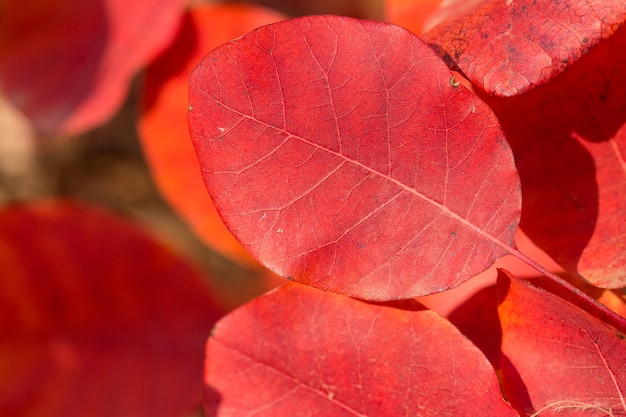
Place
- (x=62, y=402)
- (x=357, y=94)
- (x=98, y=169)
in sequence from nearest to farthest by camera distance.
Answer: (x=357, y=94)
(x=62, y=402)
(x=98, y=169)

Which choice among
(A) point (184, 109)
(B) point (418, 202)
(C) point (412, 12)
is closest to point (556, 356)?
(B) point (418, 202)

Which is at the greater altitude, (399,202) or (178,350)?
(399,202)

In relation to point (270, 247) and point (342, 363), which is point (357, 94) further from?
point (342, 363)

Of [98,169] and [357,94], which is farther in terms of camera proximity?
[98,169]

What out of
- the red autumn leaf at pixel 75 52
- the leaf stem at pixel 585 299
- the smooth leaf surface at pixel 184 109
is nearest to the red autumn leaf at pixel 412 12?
the smooth leaf surface at pixel 184 109

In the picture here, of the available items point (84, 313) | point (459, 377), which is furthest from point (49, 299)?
point (459, 377)

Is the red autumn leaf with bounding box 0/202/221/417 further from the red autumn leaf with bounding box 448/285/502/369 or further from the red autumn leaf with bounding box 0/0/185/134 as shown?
the red autumn leaf with bounding box 448/285/502/369
